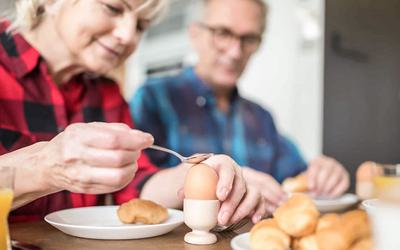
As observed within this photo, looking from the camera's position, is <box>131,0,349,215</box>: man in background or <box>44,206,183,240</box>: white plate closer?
<box>44,206,183,240</box>: white plate

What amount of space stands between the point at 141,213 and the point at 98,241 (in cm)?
11

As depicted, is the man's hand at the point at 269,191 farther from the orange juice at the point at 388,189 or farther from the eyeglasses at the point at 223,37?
the eyeglasses at the point at 223,37

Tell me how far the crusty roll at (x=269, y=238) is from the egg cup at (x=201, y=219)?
142 mm

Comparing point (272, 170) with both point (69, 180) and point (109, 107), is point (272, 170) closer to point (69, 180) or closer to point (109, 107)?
point (109, 107)

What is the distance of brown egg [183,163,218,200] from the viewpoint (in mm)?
872

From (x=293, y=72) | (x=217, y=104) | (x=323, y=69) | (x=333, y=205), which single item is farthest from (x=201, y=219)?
(x=323, y=69)

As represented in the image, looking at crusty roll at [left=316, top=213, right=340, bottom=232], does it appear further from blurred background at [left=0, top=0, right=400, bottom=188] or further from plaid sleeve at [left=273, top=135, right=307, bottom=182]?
plaid sleeve at [left=273, top=135, right=307, bottom=182]

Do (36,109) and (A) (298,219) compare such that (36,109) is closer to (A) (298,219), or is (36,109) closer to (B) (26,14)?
(B) (26,14)

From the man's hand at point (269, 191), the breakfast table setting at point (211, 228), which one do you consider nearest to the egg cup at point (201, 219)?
the breakfast table setting at point (211, 228)

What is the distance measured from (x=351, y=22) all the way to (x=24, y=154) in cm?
207

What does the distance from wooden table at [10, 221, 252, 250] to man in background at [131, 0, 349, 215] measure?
0.99 meters

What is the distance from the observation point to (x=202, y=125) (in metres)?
2.10

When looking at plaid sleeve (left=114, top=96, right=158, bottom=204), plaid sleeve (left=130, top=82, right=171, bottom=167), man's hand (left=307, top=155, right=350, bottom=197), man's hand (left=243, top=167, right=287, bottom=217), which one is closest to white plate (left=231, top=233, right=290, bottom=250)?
man's hand (left=243, top=167, right=287, bottom=217)

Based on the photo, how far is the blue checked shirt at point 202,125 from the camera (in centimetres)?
202
